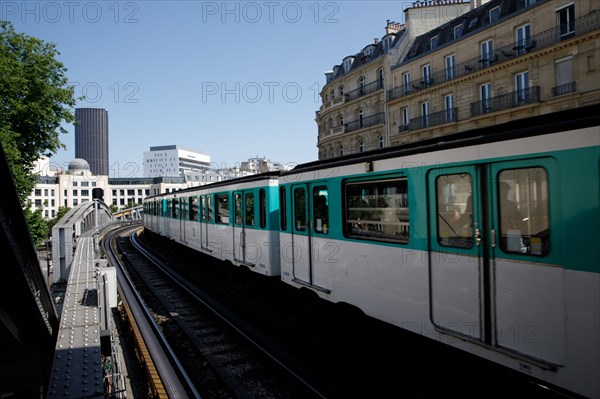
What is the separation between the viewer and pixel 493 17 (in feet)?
85.2

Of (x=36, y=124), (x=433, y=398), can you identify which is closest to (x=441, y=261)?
(x=433, y=398)

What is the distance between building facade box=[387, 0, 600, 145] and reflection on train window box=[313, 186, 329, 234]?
60.3ft

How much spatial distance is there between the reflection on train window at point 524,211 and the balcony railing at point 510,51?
20.5 m

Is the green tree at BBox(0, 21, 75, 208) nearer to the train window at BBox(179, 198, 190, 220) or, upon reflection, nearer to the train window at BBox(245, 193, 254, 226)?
the train window at BBox(179, 198, 190, 220)

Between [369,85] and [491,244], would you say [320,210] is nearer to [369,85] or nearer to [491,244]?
[491,244]

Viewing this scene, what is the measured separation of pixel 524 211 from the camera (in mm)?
4422

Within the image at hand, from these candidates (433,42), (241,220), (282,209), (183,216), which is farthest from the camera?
(433,42)

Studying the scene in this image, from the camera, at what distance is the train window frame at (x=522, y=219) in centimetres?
421

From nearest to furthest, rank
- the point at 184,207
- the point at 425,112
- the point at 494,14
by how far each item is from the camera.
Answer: the point at 184,207
the point at 494,14
the point at 425,112

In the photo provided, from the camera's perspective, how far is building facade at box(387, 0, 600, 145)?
2083 centimetres

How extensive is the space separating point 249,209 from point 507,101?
1931 cm

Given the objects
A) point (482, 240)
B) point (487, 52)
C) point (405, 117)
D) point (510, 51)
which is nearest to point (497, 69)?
point (510, 51)

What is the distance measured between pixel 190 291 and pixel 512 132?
10.5 m

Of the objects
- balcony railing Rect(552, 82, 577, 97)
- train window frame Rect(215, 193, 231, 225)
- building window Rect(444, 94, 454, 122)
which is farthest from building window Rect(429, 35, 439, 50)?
train window frame Rect(215, 193, 231, 225)
